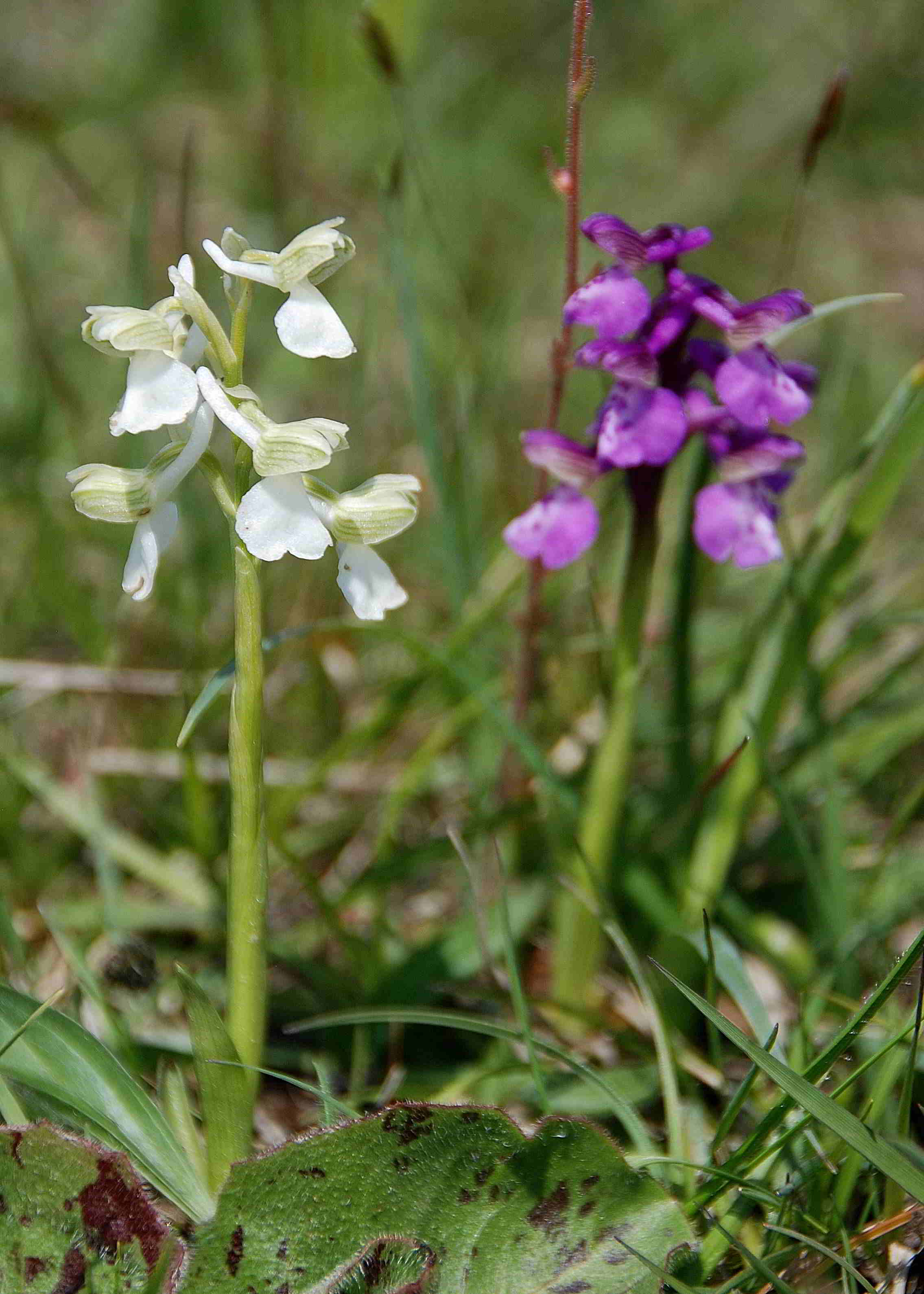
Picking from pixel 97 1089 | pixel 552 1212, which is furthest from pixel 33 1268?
pixel 552 1212

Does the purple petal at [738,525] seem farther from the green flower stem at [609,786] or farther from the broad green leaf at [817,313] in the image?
the broad green leaf at [817,313]

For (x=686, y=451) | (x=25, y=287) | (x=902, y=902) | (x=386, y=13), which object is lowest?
(x=902, y=902)

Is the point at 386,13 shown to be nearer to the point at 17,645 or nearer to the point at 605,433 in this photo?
the point at 605,433

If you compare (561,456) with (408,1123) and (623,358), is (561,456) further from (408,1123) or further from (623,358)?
(408,1123)

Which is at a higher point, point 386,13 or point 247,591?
point 386,13

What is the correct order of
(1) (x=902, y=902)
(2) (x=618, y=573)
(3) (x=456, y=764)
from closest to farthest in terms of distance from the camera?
(1) (x=902, y=902) → (3) (x=456, y=764) → (2) (x=618, y=573)

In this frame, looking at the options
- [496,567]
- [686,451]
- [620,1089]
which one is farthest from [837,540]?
[686,451]
